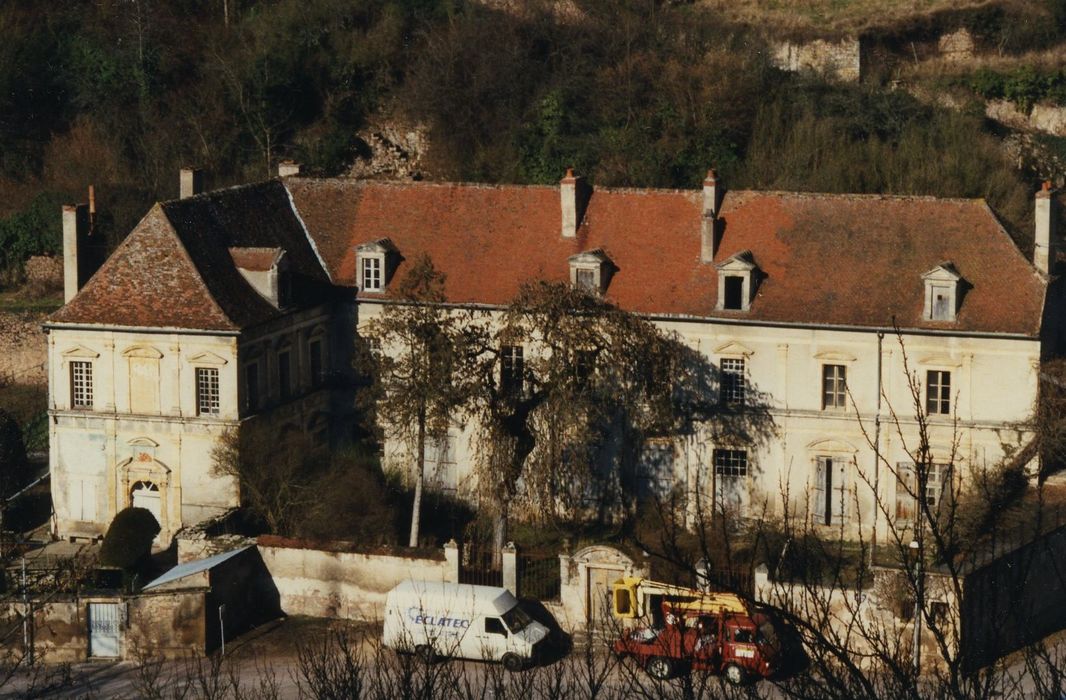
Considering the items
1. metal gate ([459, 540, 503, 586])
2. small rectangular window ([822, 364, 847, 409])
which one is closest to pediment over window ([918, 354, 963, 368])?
small rectangular window ([822, 364, 847, 409])

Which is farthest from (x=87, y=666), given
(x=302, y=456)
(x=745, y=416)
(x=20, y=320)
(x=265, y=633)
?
(x=20, y=320)

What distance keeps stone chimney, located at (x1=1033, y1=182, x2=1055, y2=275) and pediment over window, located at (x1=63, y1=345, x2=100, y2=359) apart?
18.8 meters

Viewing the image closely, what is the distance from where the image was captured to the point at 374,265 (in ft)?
136

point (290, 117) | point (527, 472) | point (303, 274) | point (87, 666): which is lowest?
point (87, 666)

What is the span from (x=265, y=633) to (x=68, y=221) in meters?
11.0

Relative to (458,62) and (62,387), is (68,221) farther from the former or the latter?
(458,62)

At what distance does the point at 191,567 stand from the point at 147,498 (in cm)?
482

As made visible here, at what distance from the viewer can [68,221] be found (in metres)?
40.5

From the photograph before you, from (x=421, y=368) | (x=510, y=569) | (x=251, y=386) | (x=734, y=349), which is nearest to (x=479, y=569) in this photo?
(x=510, y=569)

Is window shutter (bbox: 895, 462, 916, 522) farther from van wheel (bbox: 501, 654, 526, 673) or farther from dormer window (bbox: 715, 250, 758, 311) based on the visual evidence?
van wheel (bbox: 501, 654, 526, 673)

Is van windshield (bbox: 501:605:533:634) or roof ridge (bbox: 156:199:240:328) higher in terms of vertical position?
roof ridge (bbox: 156:199:240:328)

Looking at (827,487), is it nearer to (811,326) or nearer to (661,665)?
(811,326)

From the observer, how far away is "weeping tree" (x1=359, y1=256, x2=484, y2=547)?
37.0 meters

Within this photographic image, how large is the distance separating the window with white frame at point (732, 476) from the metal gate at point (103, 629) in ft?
40.7
